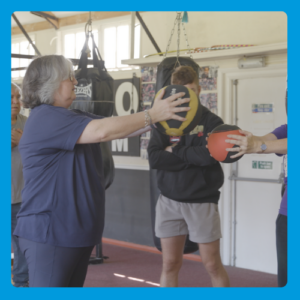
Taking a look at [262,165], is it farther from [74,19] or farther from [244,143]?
A: [74,19]

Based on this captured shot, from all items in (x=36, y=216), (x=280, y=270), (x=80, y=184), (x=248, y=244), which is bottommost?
(x=248, y=244)

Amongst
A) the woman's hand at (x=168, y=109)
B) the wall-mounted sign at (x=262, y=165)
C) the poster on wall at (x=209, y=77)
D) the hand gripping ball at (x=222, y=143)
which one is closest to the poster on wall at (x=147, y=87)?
the poster on wall at (x=209, y=77)

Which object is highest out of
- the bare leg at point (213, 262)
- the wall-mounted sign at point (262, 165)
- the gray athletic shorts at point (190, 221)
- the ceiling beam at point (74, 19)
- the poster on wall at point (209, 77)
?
the ceiling beam at point (74, 19)

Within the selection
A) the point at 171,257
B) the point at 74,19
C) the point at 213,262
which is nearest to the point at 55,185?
the point at 171,257

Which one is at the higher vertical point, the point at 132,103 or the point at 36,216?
the point at 132,103

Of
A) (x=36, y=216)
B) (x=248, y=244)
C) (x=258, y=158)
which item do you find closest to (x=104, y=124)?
(x=36, y=216)

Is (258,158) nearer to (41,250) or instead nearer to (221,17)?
(221,17)

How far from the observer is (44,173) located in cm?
145

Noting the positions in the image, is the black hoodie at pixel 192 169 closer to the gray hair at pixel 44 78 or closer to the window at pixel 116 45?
the gray hair at pixel 44 78

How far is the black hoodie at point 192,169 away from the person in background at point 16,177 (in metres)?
1.03

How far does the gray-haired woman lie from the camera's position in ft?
4.52

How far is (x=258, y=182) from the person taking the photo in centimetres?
338

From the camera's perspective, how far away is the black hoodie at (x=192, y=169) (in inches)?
77.7

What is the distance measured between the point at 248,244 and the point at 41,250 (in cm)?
251
